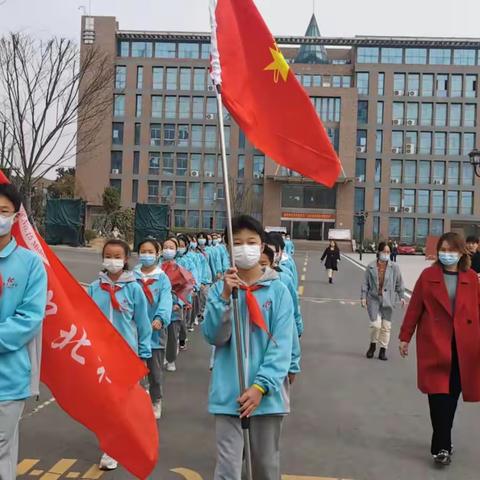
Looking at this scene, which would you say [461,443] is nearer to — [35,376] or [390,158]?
[35,376]

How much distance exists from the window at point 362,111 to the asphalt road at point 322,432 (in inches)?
2521

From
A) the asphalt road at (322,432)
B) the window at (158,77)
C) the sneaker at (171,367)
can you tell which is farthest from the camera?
the window at (158,77)

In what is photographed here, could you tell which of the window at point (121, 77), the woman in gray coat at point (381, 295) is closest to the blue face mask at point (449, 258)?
the woman in gray coat at point (381, 295)

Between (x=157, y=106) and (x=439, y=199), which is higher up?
(x=157, y=106)

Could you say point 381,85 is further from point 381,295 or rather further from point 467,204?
point 381,295

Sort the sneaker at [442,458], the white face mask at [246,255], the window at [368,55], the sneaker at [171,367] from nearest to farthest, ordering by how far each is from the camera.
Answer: the white face mask at [246,255] → the sneaker at [442,458] → the sneaker at [171,367] → the window at [368,55]

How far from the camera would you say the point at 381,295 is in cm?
892

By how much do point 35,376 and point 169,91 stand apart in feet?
225

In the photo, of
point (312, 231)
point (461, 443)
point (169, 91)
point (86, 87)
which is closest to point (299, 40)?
point (169, 91)

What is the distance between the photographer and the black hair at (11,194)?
3.11m

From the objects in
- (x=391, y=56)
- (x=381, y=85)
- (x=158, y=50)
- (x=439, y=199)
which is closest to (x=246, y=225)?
(x=439, y=199)

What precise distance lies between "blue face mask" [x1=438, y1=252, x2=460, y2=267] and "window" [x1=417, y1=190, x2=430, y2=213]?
Result: 66.6m

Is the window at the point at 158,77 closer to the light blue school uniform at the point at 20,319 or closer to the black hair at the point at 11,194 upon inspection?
the black hair at the point at 11,194

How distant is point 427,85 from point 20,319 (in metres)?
72.0
